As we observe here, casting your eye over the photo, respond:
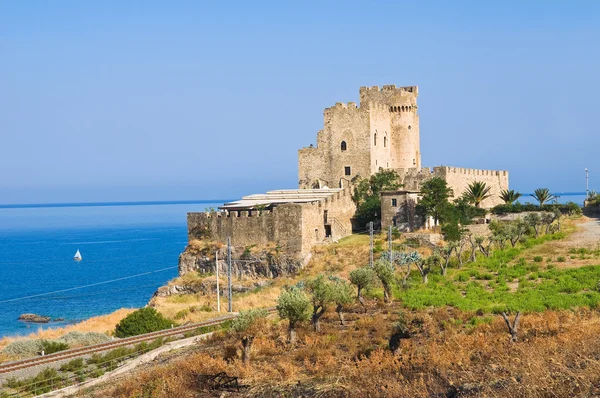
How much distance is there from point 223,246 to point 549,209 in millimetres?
23196

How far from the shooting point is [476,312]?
1055 inches

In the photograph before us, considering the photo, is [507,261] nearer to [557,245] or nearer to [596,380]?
[557,245]

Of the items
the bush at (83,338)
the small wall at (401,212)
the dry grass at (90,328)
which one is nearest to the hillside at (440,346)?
the dry grass at (90,328)

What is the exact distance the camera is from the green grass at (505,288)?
27234 millimetres

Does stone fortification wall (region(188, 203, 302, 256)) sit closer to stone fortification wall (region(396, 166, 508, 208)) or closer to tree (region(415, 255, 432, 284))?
tree (region(415, 255, 432, 284))

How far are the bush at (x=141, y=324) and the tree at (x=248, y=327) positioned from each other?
26.2 feet

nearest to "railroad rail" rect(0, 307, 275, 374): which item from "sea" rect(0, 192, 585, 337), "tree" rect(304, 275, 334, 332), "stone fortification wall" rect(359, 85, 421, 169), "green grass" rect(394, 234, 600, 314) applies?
"tree" rect(304, 275, 334, 332)

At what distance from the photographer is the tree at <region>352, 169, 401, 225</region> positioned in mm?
48094

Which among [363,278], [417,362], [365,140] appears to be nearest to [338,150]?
[365,140]

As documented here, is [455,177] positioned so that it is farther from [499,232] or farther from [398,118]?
[499,232]

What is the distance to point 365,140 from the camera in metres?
51.1

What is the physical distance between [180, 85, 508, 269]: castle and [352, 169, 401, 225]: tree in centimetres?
53

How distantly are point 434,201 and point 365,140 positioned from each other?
7866mm

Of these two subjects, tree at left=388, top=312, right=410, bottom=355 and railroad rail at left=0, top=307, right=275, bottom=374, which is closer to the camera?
tree at left=388, top=312, right=410, bottom=355
